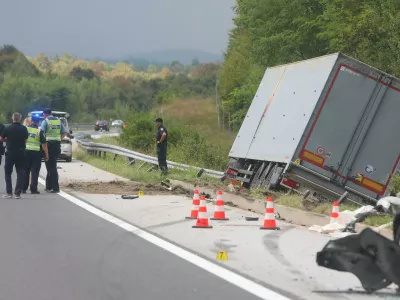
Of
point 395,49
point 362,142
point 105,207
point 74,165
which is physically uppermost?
point 395,49

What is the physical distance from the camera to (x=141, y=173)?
22.2 metres

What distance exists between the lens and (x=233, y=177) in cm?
1831

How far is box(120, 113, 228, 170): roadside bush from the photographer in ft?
90.1

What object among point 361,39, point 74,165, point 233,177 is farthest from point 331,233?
point 74,165

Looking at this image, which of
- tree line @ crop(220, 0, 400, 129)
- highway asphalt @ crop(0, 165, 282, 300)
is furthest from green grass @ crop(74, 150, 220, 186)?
highway asphalt @ crop(0, 165, 282, 300)

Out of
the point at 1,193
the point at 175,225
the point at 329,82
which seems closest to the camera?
the point at 175,225

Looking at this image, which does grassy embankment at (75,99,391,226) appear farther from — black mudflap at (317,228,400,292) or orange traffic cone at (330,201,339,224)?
black mudflap at (317,228,400,292)

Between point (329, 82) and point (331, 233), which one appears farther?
point (329, 82)

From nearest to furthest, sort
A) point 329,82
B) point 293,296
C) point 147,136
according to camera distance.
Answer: point 293,296 → point 329,82 → point 147,136

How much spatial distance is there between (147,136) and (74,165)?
8867 millimetres

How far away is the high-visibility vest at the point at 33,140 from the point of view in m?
17.4

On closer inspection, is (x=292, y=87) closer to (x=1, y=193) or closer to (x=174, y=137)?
(x=1, y=193)

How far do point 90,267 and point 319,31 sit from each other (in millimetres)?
25341

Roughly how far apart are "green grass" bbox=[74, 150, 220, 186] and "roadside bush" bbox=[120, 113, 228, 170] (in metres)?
1.87
